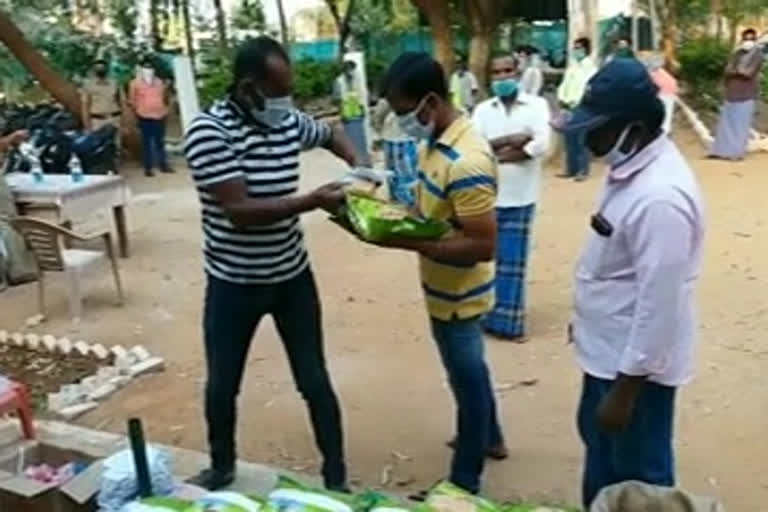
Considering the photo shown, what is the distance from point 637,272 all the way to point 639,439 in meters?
0.45

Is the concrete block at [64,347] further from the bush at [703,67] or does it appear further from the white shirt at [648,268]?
the bush at [703,67]

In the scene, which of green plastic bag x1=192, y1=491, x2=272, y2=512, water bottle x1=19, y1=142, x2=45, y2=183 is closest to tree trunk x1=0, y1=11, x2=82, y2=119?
water bottle x1=19, y1=142, x2=45, y2=183

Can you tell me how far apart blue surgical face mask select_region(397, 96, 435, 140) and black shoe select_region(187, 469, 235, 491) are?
Answer: 50.7 inches

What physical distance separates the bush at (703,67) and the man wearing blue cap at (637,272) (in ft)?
46.0

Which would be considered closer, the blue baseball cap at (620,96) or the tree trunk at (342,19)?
the blue baseball cap at (620,96)

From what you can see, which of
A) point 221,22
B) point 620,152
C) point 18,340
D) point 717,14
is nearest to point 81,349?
point 18,340

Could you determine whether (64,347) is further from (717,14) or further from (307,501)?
(717,14)

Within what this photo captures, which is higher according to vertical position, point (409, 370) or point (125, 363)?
point (125, 363)

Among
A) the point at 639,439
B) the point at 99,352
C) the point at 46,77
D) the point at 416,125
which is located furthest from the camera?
the point at 46,77

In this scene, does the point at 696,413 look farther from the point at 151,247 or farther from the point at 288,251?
the point at 151,247

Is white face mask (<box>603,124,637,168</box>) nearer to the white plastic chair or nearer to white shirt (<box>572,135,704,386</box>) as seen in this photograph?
white shirt (<box>572,135,704,386</box>)

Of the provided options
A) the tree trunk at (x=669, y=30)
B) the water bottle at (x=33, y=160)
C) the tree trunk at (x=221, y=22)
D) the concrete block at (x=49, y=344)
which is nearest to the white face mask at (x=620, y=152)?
the concrete block at (x=49, y=344)

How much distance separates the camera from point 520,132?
5.09 m

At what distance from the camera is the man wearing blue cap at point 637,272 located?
218cm
